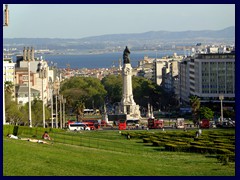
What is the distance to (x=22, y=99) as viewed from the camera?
90562 millimetres

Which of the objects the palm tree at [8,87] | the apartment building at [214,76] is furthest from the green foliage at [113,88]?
the palm tree at [8,87]

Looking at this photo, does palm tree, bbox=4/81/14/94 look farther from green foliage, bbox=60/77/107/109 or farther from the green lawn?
the green lawn

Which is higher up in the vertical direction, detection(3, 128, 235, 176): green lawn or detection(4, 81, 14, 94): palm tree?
detection(4, 81, 14, 94): palm tree

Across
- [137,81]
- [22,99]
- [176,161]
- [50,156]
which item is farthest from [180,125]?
[137,81]

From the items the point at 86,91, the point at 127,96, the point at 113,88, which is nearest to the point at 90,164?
the point at 127,96

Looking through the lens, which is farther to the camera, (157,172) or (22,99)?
(22,99)

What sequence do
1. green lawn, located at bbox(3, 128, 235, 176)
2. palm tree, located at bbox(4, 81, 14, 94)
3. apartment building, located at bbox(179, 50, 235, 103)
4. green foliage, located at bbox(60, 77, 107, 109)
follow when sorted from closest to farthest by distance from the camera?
green lawn, located at bbox(3, 128, 235, 176) → palm tree, located at bbox(4, 81, 14, 94) → apartment building, located at bbox(179, 50, 235, 103) → green foliage, located at bbox(60, 77, 107, 109)

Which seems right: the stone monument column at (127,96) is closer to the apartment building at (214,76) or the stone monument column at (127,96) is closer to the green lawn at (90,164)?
the apartment building at (214,76)

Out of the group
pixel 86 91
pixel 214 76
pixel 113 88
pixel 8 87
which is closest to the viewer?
pixel 8 87

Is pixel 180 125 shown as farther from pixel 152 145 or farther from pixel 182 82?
pixel 182 82

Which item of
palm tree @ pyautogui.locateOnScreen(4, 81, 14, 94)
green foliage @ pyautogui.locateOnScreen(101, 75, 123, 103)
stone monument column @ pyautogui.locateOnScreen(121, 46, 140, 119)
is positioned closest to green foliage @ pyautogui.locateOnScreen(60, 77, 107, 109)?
green foliage @ pyautogui.locateOnScreen(101, 75, 123, 103)

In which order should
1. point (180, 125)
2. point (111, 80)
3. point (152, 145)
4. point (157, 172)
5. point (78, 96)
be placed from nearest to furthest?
point (157, 172)
point (152, 145)
point (180, 125)
point (78, 96)
point (111, 80)

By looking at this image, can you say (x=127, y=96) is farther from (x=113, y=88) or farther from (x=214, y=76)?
(x=113, y=88)

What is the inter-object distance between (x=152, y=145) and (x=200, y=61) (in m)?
71.7
